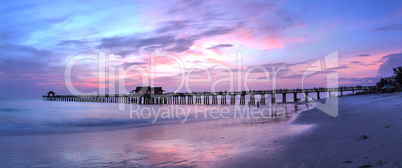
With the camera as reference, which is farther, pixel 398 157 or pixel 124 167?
pixel 124 167

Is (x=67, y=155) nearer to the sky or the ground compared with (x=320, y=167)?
nearer to the ground

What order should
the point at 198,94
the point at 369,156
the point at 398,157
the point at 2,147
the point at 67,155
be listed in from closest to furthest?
the point at 398,157
the point at 369,156
the point at 67,155
the point at 2,147
the point at 198,94

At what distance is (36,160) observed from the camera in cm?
671

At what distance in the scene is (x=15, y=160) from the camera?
6.79 meters

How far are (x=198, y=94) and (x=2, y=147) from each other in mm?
64230

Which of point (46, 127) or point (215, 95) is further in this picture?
point (215, 95)

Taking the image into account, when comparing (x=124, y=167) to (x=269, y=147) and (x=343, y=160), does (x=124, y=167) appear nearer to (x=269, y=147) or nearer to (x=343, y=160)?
(x=269, y=147)

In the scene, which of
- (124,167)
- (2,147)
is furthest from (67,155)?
(2,147)

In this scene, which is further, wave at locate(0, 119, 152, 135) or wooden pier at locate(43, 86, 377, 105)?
wooden pier at locate(43, 86, 377, 105)

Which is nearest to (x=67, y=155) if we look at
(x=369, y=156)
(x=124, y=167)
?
(x=124, y=167)

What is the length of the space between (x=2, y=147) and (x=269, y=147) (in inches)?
381

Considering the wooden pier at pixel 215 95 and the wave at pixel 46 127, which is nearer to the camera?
the wave at pixel 46 127

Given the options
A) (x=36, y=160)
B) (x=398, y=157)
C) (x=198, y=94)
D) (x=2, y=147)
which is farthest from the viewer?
(x=198, y=94)

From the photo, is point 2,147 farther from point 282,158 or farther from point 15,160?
point 282,158
